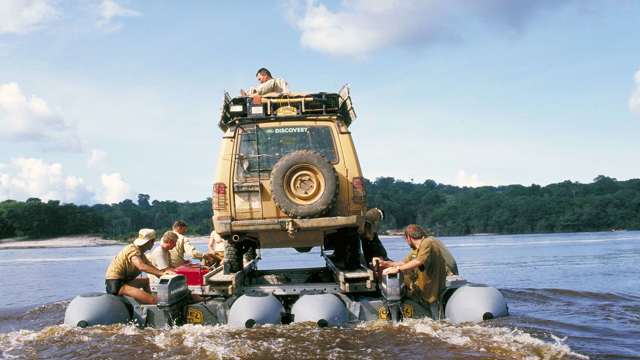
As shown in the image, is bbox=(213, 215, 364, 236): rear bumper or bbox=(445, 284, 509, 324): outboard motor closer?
bbox=(445, 284, 509, 324): outboard motor

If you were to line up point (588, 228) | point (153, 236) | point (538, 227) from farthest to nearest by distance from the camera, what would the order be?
1. point (538, 227)
2. point (588, 228)
3. point (153, 236)

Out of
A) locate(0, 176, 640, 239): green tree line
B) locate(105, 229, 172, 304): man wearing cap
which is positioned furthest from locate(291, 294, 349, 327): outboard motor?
locate(0, 176, 640, 239): green tree line

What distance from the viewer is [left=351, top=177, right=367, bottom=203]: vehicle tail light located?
941 centimetres

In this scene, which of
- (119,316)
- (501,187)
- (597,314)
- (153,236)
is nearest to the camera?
(119,316)

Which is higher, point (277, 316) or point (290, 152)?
Result: point (290, 152)

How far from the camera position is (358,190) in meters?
9.46

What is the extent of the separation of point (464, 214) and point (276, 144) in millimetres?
120385

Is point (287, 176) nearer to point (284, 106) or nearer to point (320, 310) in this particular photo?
point (284, 106)

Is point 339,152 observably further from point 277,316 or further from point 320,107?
point 277,316

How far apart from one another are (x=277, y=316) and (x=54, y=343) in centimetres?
281

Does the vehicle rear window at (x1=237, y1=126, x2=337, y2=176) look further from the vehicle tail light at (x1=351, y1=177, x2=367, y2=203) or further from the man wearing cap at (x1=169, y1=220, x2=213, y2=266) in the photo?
the man wearing cap at (x1=169, y1=220, x2=213, y2=266)

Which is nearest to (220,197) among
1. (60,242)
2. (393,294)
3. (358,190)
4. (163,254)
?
(163,254)

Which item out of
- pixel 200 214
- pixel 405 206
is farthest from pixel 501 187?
pixel 200 214

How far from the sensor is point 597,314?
1160cm
